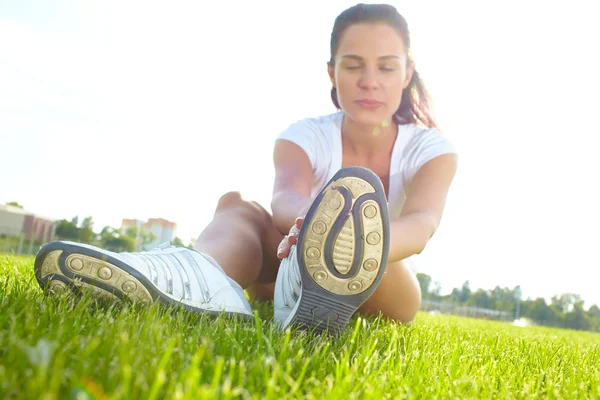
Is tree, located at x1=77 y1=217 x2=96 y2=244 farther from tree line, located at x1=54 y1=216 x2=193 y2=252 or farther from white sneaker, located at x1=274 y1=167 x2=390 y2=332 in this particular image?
white sneaker, located at x1=274 y1=167 x2=390 y2=332

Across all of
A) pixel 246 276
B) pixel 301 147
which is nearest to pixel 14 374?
pixel 246 276

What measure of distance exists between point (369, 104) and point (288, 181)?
631 millimetres

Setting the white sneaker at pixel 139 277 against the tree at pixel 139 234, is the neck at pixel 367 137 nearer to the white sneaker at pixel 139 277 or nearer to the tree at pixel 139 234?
the white sneaker at pixel 139 277

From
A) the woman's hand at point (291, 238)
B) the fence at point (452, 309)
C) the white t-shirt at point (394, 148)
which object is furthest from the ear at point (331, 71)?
the fence at point (452, 309)

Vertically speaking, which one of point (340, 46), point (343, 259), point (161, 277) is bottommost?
point (161, 277)

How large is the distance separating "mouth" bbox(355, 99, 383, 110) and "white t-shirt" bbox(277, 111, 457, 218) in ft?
1.10

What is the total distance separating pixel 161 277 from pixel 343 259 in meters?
0.64

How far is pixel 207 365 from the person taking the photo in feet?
3.41

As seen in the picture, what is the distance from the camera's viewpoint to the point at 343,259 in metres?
1.55

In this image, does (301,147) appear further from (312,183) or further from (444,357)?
(444,357)

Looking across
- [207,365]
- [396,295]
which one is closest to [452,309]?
[396,295]

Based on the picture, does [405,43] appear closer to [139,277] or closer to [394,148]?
[394,148]

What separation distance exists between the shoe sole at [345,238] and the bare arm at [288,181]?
711mm

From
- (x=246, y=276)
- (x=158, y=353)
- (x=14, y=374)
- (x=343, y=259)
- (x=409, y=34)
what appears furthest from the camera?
(x=409, y=34)
